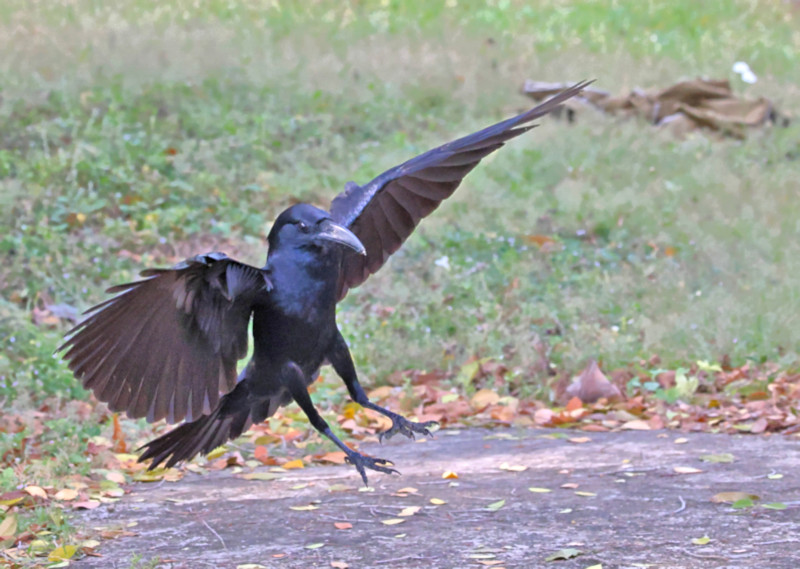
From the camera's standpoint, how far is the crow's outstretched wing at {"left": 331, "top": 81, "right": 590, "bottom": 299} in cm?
383

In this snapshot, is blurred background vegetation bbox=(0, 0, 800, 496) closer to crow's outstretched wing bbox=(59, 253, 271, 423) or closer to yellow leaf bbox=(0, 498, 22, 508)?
yellow leaf bbox=(0, 498, 22, 508)

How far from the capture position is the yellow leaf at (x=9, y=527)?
415 cm

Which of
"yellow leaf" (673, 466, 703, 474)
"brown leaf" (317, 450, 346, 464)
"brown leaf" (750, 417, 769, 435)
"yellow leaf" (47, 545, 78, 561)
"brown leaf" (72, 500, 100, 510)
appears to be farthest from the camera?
"brown leaf" (750, 417, 769, 435)

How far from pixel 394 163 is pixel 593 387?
3.91m

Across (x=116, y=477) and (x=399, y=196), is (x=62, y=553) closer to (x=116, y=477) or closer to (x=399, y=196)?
(x=116, y=477)

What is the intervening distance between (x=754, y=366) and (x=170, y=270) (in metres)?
4.51

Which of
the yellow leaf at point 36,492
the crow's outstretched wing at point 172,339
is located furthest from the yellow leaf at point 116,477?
the crow's outstretched wing at point 172,339

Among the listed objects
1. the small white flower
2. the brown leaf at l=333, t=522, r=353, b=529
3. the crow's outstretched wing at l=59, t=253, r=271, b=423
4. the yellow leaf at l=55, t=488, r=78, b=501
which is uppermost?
the small white flower

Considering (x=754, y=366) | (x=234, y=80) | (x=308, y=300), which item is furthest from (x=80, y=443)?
(x=234, y=80)

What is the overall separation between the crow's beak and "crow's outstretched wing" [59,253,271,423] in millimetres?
260

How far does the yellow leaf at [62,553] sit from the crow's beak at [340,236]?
1731 millimetres

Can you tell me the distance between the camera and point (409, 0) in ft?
48.8

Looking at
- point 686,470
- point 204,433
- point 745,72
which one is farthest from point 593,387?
point 745,72

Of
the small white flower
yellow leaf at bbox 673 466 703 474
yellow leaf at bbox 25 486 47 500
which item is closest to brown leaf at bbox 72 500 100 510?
yellow leaf at bbox 25 486 47 500
